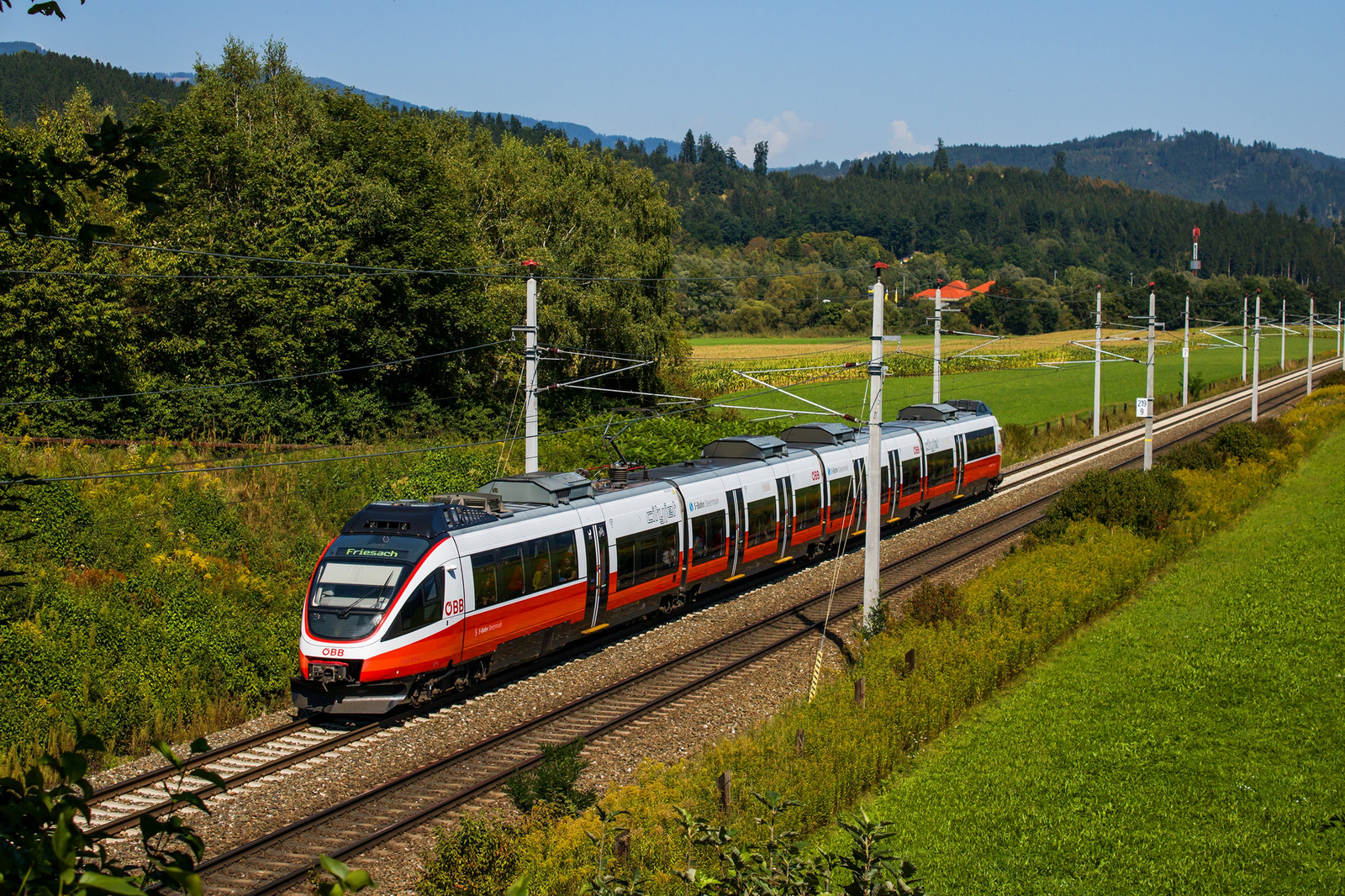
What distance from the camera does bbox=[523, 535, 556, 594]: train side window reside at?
18.8 meters

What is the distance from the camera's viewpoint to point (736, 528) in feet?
81.4

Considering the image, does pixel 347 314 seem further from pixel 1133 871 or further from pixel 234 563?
pixel 1133 871

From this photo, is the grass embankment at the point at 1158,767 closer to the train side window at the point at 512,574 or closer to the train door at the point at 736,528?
the train side window at the point at 512,574

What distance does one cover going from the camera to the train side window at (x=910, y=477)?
106ft

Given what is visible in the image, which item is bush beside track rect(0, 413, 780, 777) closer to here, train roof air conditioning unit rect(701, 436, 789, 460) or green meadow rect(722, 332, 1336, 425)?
train roof air conditioning unit rect(701, 436, 789, 460)

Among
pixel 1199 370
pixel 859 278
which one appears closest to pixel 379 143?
pixel 1199 370

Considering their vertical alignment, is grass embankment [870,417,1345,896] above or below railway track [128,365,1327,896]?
above

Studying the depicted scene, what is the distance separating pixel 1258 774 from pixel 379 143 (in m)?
38.7

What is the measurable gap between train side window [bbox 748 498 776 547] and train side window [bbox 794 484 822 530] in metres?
1.12

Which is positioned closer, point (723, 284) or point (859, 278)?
point (723, 284)

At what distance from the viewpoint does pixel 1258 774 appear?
14750 millimetres

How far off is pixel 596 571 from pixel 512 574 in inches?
94.2

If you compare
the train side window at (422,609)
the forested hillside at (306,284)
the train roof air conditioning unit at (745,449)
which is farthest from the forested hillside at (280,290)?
the train side window at (422,609)

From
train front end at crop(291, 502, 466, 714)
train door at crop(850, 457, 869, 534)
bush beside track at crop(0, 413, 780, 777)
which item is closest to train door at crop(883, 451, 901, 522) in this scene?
train door at crop(850, 457, 869, 534)
